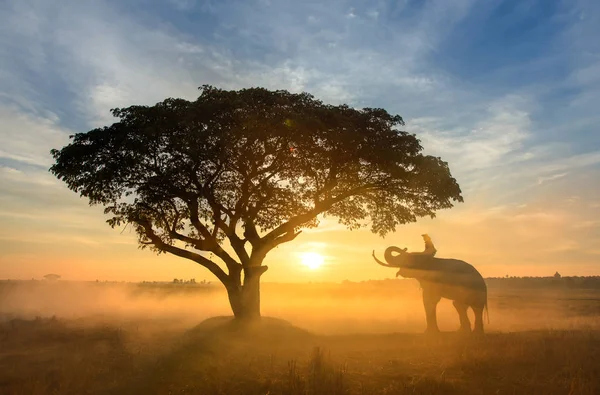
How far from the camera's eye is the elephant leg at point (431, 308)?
20875mm

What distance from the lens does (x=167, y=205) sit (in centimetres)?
2439

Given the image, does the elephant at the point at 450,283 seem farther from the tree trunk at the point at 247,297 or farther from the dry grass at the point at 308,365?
the tree trunk at the point at 247,297

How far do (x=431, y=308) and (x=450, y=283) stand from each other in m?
1.64

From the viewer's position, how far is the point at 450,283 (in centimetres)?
2231

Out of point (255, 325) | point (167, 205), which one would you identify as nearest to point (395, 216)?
point (255, 325)

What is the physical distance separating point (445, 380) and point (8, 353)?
15.7m

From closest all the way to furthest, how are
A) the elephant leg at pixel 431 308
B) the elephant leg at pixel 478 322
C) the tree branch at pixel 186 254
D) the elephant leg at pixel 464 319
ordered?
1. the elephant leg at pixel 431 308
2. the elephant leg at pixel 478 322
3. the elephant leg at pixel 464 319
4. the tree branch at pixel 186 254

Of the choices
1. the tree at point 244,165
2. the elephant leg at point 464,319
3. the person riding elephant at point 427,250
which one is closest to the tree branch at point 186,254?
the tree at point 244,165

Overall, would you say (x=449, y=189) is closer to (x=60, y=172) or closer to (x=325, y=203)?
(x=325, y=203)

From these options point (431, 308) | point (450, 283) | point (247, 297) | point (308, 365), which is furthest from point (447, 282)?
point (308, 365)

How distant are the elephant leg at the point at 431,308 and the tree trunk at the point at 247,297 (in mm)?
7472

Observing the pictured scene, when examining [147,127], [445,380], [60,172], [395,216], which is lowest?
[445,380]

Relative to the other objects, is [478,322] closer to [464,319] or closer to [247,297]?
[464,319]

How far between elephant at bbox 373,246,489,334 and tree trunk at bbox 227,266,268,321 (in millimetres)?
7090
